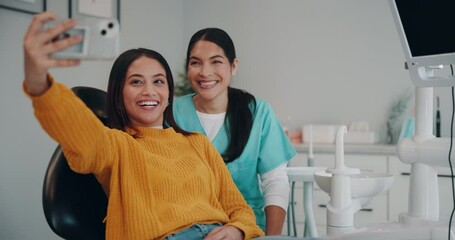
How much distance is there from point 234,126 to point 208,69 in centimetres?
22

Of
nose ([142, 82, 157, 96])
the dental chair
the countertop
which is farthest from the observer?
the countertop

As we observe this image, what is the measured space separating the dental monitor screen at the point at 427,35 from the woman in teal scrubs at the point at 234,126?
0.83 meters

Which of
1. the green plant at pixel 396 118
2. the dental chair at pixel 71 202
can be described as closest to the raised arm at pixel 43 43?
the dental chair at pixel 71 202

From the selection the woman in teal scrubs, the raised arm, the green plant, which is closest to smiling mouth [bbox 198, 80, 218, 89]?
the woman in teal scrubs

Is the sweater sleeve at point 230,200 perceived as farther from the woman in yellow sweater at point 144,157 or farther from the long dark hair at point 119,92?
the long dark hair at point 119,92

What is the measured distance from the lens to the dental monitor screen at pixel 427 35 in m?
0.92

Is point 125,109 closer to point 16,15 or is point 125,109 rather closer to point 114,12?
point 16,15

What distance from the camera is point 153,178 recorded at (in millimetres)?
1282

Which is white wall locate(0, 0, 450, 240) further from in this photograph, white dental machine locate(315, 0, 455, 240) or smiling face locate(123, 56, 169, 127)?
white dental machine locate(315, 0, 455, 240)

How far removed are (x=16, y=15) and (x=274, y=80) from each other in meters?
1.94

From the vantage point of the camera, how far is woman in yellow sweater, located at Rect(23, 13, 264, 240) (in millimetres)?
950

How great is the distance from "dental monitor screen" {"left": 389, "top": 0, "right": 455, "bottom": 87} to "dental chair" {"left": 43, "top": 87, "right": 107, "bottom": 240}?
2.75ft

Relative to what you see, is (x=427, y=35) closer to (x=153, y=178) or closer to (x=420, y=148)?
(x=420, y=148)

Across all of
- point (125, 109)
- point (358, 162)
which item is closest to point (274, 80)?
point (358, 162)
